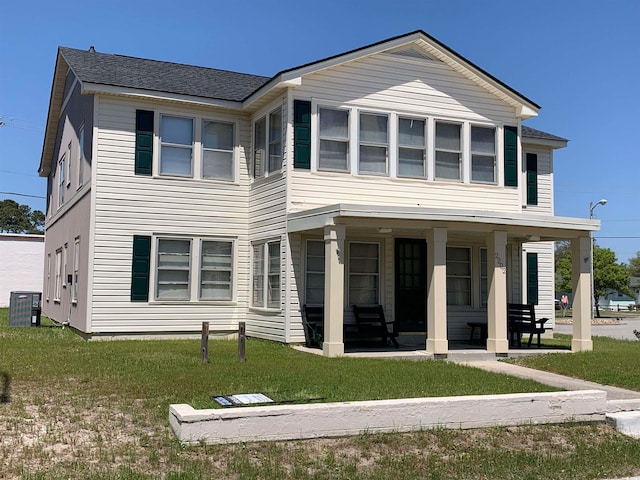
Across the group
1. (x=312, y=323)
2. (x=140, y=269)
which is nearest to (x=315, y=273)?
(x=312, y=323)

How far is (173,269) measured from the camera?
16.8m

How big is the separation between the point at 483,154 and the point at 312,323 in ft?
Answer: 19.9

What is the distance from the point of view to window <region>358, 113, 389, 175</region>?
1611 cm

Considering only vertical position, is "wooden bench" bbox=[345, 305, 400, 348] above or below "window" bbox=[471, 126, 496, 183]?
below

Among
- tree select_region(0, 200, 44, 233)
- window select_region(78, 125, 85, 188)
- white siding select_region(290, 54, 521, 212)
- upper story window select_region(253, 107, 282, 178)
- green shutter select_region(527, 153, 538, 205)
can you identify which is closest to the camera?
white siding select_region(290, 54, 521, 212)

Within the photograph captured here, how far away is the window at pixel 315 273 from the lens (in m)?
15.6

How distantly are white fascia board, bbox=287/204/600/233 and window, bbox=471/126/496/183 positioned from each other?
2669 millimetres

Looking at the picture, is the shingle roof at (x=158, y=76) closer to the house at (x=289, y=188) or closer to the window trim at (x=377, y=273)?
the house at (x=289, y=188)

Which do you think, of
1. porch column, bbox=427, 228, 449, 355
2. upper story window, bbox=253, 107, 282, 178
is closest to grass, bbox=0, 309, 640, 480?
porch column, bbox=427, 228, 449, 355

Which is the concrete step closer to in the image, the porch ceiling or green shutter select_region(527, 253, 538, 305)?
the porch ceiling

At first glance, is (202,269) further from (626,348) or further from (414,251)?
(626,348)

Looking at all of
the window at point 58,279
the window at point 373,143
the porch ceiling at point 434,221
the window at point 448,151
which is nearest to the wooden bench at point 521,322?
the porch ceiling at point 434,221

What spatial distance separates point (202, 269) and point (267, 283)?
190 centimetres

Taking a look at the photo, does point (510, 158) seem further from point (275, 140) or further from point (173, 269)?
point (173, 269)
